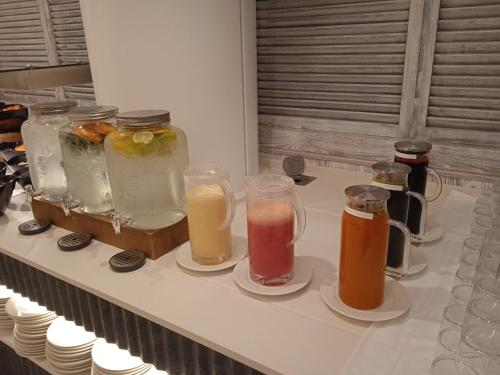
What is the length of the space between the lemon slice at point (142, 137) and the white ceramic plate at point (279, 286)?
31cm

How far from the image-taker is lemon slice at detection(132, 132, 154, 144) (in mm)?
851

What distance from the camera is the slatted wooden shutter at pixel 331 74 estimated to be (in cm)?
117

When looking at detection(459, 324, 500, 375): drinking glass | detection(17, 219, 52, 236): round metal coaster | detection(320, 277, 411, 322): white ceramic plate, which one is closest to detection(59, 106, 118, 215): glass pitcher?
detection(17, 219, 52, 236): round metal coaster

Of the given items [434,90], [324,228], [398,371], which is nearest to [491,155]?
[434,90]

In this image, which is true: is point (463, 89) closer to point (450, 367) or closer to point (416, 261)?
point (416, 261)

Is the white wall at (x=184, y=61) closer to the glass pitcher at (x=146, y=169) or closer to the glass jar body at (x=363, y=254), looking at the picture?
the glass pitcher at (x=146, y=169)

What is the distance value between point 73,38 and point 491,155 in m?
1.72

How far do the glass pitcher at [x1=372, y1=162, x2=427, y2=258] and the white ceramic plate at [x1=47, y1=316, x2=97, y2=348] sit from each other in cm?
79

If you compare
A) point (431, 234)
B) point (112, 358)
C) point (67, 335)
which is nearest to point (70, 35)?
point (67, 335)

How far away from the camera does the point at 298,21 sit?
4.21 ft

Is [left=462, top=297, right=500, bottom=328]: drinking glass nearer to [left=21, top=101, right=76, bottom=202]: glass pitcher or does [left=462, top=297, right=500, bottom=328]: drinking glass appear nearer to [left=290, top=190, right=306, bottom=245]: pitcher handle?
[left=290, top=190, right=306, bottom=245]: pitcher handle

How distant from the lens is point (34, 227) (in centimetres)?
105

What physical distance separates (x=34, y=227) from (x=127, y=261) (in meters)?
0.34

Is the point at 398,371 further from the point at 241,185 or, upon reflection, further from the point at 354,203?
the point at 241,185
